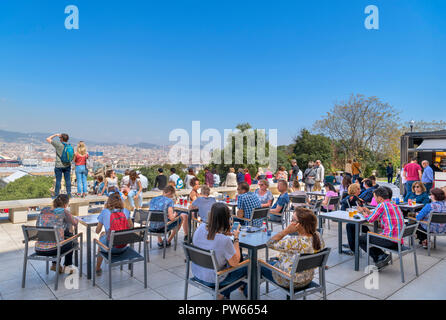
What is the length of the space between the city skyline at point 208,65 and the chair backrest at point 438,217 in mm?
11371

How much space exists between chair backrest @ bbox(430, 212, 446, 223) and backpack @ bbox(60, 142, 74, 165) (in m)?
7.31

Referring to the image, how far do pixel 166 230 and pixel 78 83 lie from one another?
114 feet

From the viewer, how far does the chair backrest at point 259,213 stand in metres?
4.84

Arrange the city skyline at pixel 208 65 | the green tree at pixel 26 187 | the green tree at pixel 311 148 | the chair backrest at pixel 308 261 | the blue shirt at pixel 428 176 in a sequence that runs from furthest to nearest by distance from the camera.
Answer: the green tree at pixel 311 148
the city skyline at pixel 208 65
the green tree at pixel 26 187
the blue shirt at pixel 428 176
the chair backrest at pixel 308 261

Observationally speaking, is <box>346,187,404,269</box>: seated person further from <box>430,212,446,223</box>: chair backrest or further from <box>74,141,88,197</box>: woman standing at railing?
<box>74,141,88,197</box>: woman standing at railing

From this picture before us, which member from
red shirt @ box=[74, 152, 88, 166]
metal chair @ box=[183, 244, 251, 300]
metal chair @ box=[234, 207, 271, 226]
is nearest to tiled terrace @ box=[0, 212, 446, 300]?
metal chair @ box=[183, 244, 251, 300]

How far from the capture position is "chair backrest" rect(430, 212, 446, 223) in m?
4.52

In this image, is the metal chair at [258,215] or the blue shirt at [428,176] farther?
the blue shirt at [428,176]

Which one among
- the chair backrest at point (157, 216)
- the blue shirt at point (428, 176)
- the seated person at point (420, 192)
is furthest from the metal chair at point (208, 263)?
the blue shirt at point (428, 176)

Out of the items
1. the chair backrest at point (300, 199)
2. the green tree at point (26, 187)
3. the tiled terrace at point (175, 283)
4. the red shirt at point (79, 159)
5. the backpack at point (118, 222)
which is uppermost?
the red shirt at point (79, 159)

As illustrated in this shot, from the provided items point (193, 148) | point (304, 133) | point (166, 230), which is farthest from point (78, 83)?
point (166, 230)

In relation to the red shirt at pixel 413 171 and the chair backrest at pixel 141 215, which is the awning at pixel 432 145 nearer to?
the red shirt at pixel 413 171

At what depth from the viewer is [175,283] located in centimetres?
354

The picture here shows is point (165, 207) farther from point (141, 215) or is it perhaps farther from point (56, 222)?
point (56, 222)
